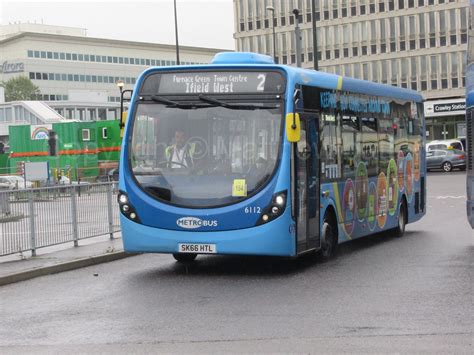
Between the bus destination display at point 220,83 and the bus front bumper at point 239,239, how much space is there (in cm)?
180

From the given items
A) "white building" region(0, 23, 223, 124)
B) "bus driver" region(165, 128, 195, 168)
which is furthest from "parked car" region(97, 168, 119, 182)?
"white building" region(0, 23, 223, 124)

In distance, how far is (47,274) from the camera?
1400cm

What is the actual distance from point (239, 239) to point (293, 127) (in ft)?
5.39

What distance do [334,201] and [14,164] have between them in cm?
5224

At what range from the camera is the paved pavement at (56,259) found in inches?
532

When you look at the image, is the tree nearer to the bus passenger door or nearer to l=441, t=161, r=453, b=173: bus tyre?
l=441, t=161, r=453, b=173: bus tyre

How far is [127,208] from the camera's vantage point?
13008 mm

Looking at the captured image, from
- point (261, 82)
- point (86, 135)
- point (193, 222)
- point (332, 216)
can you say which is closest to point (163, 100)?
point (261, 82)

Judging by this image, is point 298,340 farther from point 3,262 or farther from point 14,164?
point 14,164

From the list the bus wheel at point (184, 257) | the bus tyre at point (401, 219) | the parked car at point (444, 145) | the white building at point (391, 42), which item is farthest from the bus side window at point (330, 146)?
the white building at point (391, 42)

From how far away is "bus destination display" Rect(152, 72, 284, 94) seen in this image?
12.8 m

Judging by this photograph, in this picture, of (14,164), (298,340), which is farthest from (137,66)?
(298,340)

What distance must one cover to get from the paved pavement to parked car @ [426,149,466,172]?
39.4m

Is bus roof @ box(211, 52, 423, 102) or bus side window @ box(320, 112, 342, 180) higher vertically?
bus roof @ box(211, 52, 423, 102)
